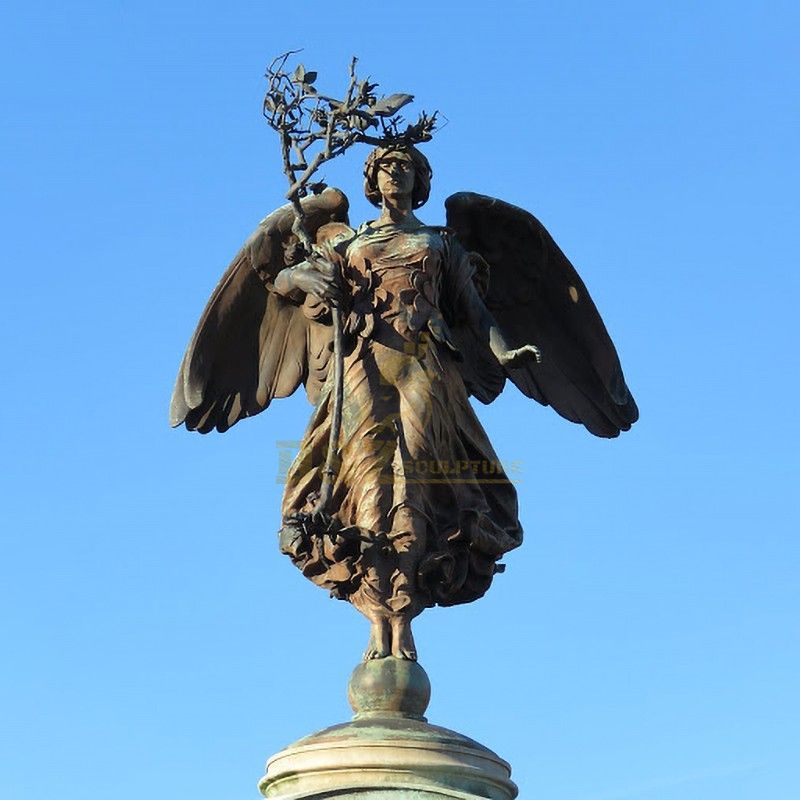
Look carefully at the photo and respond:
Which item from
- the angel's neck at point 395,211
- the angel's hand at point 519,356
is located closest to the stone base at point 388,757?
the angel's hand at point 519,356

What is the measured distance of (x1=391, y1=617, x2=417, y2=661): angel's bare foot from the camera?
A: 1252 centimetres

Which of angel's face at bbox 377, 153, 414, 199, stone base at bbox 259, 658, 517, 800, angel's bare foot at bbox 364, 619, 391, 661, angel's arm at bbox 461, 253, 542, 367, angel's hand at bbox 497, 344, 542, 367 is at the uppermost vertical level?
angel's face at bbox 377, 153, 414, 199

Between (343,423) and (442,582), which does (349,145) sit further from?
(442,582)

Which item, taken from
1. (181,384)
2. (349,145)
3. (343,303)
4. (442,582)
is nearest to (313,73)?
(349,145)

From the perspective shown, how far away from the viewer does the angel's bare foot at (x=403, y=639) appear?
12.5 meters

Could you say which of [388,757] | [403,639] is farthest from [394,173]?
[388,757]

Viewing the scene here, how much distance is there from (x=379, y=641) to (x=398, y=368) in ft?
5.61

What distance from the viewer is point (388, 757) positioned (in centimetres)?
1180

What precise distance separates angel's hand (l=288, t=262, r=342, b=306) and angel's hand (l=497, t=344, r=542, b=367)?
1.09m

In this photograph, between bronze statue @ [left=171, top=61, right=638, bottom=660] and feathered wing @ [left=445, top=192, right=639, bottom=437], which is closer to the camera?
bronze statue @ [left=171, top=61, right=638, bottom=660]

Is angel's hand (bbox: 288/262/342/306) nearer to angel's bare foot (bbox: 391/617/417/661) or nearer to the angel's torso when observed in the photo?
the angel's torso

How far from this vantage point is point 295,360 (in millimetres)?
14148

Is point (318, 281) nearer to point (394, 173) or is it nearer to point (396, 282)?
point (396, 282)

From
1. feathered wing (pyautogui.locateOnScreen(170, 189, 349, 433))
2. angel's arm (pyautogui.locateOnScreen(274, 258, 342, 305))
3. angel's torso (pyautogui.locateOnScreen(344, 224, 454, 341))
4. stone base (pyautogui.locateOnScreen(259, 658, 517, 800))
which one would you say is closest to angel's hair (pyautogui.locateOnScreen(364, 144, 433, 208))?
feathered wing (pyautogui.locateOnScreen(170, 189, 349, 433))
